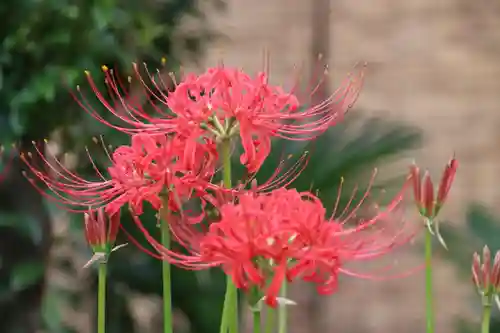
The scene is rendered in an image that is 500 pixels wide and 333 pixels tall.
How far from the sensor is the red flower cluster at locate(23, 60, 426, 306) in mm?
378

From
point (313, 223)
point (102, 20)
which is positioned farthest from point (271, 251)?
point (102, 20)

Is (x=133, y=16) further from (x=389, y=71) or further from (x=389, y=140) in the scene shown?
(x=389, y=71)

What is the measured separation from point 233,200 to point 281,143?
28.3 inches

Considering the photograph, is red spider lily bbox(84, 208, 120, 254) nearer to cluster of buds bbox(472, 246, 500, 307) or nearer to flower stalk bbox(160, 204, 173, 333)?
flower stalk bbox(160, 204, 173, 333)

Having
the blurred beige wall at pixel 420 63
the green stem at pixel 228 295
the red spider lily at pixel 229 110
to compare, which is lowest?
the green stem at pixel 228 295

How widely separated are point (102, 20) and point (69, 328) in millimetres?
558

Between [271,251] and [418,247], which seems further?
[418,247]

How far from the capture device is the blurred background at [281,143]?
3.43 ft

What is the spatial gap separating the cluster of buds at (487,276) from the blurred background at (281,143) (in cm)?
31

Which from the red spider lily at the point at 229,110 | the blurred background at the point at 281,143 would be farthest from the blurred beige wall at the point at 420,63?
the red spider lily at the point at 229,110

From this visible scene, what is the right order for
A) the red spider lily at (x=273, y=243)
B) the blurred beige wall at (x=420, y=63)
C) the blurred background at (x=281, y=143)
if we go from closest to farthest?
the red spider lily at (x=273, y=243) < the blurred background at (x=281, y=143) < the blurred beige wall at (x=420, y=63)

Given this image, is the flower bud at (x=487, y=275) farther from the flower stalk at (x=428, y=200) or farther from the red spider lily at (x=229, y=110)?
the red spider lily at (x=229, y=110)

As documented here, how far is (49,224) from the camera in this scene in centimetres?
120

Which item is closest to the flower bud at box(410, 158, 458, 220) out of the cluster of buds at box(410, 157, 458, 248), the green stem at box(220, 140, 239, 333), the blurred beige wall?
the cluster of buds at box(410, 157, 458, 248)
